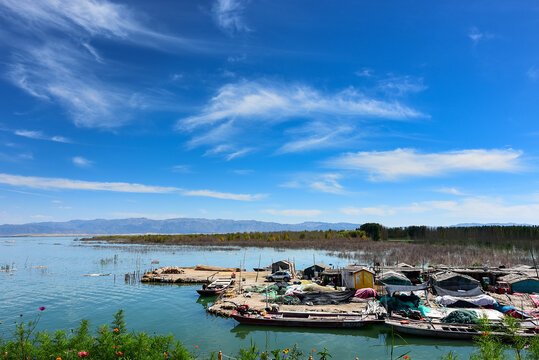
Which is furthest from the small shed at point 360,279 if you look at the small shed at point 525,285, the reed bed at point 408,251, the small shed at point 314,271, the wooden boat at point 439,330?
the small shed at point 525,285

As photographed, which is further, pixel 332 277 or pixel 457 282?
pixel 332 277

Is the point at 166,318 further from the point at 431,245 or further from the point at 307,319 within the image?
the point at 431,245

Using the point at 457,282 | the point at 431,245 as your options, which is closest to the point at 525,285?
the point at 457,282

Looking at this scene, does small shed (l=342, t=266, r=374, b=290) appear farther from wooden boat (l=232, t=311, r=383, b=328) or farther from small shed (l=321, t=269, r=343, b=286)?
wooden boat (l=232, t=311, r=383, b=328)

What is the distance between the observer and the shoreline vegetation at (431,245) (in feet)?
180

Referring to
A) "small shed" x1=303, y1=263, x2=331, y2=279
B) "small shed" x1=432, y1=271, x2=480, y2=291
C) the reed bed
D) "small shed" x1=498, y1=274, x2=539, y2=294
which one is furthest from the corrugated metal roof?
"small shed" x1=303, y1=263, x2=331, y2=279

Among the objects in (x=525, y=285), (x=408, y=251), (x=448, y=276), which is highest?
(x=448, y=276)

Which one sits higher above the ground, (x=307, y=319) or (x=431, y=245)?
(x=431, y=245)

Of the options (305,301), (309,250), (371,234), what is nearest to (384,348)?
(305,301)

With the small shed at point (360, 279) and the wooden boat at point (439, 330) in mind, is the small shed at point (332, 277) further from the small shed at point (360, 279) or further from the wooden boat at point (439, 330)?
the wooden boat at point (439, 330)

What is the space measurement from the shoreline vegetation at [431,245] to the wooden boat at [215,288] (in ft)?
55.6

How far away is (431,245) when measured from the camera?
81.9 metres

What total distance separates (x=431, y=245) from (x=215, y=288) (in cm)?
6434

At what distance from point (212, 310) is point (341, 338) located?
10853mm
